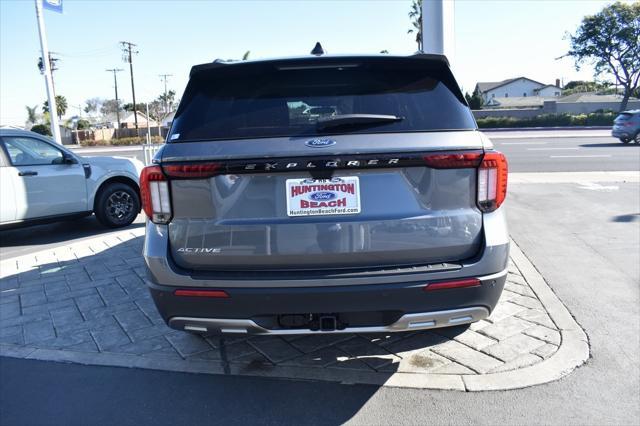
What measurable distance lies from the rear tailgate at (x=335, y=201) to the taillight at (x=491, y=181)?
0.15ft

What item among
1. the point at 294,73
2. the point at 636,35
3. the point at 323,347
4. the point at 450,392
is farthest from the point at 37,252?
the point at 636,35

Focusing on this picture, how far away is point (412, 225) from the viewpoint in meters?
2.64

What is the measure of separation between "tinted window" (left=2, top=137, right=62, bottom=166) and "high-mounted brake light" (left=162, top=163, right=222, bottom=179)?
588 centimetres

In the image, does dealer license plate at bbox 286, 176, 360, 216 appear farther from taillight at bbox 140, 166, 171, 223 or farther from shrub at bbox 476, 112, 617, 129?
shrub at bbox 476, 112, 617, 129

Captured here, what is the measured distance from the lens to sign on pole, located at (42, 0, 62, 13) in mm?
14414

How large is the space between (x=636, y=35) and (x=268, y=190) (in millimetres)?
52654

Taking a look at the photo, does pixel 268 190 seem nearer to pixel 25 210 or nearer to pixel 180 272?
pixel 180 272

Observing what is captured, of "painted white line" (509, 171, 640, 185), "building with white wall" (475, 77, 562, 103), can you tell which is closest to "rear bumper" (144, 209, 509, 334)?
"painted white line" (509, 171, 640, 185)

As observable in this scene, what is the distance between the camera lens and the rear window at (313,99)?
2.77 metres

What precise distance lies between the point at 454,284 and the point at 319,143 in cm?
103

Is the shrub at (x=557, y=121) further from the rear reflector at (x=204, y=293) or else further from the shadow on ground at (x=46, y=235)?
the rear reflector at (x=204, y=293)

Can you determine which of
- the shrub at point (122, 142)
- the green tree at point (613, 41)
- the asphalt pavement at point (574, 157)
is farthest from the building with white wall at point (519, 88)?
the asphalt pavement at point (574, 157)

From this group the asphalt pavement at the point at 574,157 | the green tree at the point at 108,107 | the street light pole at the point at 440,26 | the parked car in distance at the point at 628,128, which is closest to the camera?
the street light pole at the point at 440,26

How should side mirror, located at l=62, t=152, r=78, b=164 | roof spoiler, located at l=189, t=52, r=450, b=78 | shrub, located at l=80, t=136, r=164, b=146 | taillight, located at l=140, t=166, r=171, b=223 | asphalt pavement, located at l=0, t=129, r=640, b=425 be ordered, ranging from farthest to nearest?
1. shrub, located at l=80, t=136, r=164, b=146
2. side mirror, located at l=62, t=152, r=78, b=164
3. roof spoiler, located at l=189, t=52, r=450, b=78
4. asphalt pavement, located at l=0, t=129, r=640, b=425
5. taillight, located at l=140, t=166, r=171, b=223
